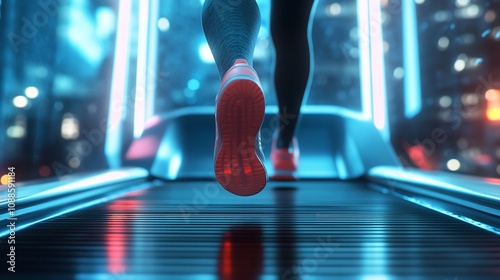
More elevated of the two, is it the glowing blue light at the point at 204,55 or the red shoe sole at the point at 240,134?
the glowing blue light at the point at 204,55

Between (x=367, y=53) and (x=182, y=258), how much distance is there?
2595 millimetres

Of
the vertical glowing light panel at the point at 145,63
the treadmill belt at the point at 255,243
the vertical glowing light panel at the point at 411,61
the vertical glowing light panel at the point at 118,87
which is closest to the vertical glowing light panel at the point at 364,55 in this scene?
the vertical glowing light panel at the point at 411,61

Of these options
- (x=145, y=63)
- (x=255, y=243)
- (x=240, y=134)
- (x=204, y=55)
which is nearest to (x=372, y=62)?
(x=204, y=55)

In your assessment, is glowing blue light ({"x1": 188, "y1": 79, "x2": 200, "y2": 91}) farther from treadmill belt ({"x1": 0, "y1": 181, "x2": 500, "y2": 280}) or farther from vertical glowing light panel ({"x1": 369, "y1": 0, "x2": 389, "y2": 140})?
treadmill belt ({"x1": 0, "y1": 181, "x2": 500, "y2": 280})

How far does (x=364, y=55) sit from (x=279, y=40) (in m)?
1.96

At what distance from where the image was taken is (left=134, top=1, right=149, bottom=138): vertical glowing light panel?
2684mm

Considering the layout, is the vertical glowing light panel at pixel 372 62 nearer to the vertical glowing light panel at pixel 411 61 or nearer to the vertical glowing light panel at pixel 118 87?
the vertical glowing light panel at pixel 411 61

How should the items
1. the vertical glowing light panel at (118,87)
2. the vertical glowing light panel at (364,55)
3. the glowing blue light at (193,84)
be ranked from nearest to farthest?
the vertical glowing light panel at (118,87) < the vertical glowing light panel at (364,55) < the glowing blue light at (193,84)

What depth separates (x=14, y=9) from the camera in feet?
4.21

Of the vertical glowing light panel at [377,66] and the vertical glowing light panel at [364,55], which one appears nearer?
the vertical glowing light panel at [377,66]

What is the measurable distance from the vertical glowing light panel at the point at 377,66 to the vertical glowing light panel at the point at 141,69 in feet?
5.13

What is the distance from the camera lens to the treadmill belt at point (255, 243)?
58cm

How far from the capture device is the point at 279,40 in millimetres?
1162

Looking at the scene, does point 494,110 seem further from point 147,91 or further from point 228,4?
point 147,91
